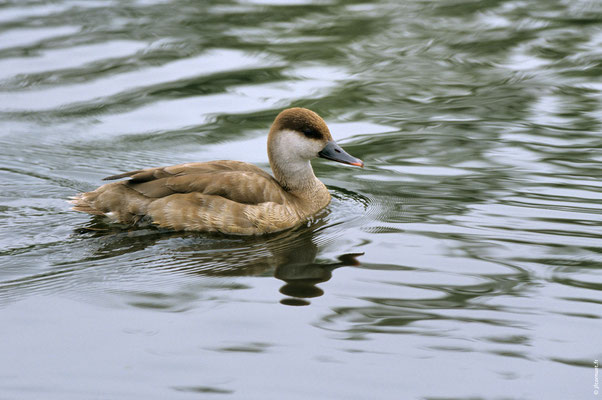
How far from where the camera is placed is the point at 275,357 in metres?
4.84

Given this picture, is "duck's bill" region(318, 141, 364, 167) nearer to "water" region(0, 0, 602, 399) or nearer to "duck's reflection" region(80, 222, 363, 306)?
"water" region(0, 0, 602, 399)

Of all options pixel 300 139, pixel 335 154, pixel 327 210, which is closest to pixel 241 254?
pixel 327 210

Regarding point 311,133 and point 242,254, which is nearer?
point 242,254

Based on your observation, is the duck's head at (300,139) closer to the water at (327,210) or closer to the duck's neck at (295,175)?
the duck's neck at (295,175)

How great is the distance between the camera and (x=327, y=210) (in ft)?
25.3

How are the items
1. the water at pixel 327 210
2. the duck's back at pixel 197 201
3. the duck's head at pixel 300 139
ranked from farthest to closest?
the duck's head at pixel 300 139 → the duck's back at pixel 197 201 → the water at pixel 327 210

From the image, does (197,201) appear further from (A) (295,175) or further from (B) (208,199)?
(A) (295,175)

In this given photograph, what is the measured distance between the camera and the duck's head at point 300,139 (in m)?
7.61

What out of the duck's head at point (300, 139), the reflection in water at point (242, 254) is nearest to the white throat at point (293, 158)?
the duck's head at point (300, 139)

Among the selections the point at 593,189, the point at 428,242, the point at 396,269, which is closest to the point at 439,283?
the point at 396,269

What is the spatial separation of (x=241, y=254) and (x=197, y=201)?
76cm

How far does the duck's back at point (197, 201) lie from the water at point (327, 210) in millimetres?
157

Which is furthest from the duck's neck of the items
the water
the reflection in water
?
the reflection in water

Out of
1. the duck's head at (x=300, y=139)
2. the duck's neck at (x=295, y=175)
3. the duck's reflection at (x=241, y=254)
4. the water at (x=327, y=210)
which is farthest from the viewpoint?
the duck's neck at (x=295, y=175)
